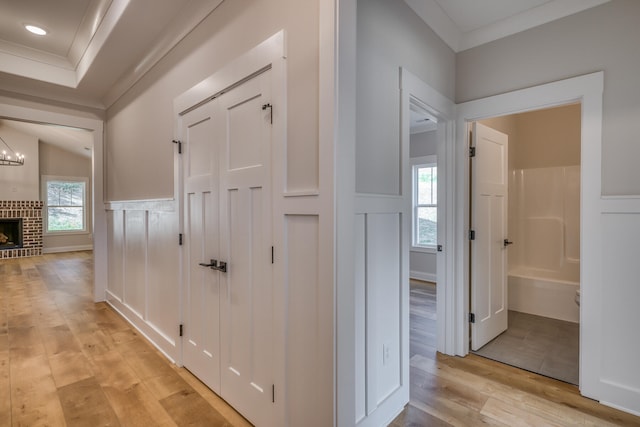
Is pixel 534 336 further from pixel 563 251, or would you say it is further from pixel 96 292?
pixel 96 292

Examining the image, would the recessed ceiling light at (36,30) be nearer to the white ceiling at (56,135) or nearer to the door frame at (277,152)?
the door frame at (277,152)

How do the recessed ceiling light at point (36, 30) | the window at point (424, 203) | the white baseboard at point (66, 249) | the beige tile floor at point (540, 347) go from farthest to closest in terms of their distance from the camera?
the white baseboard at point (66, 249), the window at point (424, 203), the recessed ceiling light at point (36, 30), the beige tile floor at point (540, 347)

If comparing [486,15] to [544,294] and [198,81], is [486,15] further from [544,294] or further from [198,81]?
[544,294]

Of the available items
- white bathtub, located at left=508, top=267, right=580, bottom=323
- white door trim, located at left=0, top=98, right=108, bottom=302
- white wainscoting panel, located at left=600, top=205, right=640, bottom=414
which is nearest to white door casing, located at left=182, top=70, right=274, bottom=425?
white wainscoting panel, located at left=600, top=205, right=640, bottom=414

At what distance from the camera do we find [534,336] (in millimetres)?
3084

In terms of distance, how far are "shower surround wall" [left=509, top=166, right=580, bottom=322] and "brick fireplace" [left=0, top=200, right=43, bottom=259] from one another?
1111cm

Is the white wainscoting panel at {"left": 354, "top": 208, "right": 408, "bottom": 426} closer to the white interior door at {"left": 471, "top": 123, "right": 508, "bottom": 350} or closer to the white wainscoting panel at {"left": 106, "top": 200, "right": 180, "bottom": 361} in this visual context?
the white interior door at {"left": 471, "top": 123, "right": 508, "bottom": 350}

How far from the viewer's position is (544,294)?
3.67 metres

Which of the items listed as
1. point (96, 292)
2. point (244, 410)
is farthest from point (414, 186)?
point (96, 292)

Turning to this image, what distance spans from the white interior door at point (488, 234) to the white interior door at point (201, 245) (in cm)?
220

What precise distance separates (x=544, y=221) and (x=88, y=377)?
5204mm

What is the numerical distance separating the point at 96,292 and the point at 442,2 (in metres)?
5.24

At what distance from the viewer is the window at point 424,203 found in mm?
5594

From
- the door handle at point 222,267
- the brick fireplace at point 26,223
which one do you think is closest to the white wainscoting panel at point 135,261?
the door handle at point 222,267
